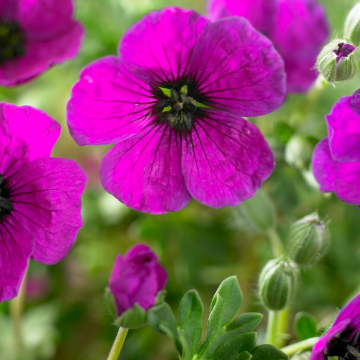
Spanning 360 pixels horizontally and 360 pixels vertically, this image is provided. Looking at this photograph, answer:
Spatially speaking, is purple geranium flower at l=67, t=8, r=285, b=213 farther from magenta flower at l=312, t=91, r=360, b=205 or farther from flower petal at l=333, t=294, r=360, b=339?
flower petal at l=333, t=294, r=360, b=339

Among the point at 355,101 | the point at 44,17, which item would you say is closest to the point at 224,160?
the point at 355,101

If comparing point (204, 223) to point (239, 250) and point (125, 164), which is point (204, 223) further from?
point (125, 164)

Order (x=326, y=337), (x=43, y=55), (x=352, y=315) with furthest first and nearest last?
1. (x=43, y=55)
2. (x=352, y=315)
3. (x=326, y=337)

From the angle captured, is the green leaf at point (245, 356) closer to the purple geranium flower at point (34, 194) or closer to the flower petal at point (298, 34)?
the purple geranium flower at point (34, 194)

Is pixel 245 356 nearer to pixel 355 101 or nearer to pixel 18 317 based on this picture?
pixel 355 101

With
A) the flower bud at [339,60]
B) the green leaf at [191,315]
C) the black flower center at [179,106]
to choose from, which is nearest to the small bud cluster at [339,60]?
the flower bud at [339,60]
